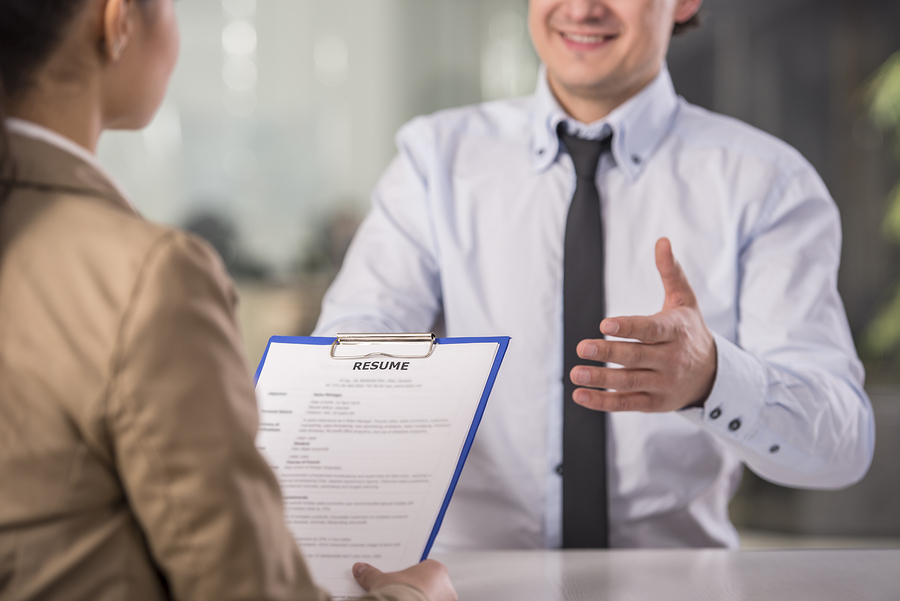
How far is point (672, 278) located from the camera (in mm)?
988

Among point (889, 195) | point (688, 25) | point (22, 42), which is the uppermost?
point (22, 42)

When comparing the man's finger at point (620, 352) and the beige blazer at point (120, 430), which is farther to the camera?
the man's finger at point (620, 352)

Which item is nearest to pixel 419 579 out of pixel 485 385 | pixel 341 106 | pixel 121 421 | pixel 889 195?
pixel 485 385

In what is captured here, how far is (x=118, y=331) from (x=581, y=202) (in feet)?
3.40

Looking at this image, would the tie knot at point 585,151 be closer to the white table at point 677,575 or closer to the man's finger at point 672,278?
the man's finger at point 672,278

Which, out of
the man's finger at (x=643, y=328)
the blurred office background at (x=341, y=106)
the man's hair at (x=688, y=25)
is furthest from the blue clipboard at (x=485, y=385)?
the blurred office background at (x=341, y=106)

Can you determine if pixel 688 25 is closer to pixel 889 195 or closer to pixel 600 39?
pixel 600 39

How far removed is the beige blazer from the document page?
0.30 m

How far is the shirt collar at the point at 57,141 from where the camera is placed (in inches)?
21.2

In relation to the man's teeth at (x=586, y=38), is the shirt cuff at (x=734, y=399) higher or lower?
lower

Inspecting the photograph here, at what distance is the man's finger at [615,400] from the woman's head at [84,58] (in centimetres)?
58

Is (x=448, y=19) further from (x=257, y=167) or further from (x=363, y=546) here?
(x=363, y=546)

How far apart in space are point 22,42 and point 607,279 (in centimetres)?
106

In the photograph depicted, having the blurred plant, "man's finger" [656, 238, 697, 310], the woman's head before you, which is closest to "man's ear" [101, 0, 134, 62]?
the woman's head
